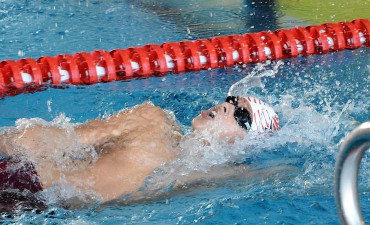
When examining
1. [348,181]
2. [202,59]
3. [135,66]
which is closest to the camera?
[348,181]

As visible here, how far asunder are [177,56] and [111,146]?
1.67 metres

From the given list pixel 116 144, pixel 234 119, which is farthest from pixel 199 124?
pixel 116 144

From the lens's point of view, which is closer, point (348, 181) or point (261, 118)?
point (348, 181)

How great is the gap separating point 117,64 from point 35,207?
1.83m

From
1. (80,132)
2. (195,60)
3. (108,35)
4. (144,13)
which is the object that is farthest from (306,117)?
(144,13)

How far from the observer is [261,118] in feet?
8.93

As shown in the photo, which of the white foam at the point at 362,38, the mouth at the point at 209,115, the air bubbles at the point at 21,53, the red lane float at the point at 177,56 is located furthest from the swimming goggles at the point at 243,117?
the air bubbles at the point at 21,53

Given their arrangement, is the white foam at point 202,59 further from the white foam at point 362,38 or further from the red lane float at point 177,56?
the white foam at point 362,38

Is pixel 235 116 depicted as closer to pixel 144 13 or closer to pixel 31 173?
pixel 31 173

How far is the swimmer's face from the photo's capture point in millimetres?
2623

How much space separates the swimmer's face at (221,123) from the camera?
2.62 meters

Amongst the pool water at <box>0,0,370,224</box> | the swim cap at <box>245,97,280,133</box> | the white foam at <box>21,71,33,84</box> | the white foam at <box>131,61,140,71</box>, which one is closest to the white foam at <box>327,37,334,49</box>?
the pool water at <box>0,0,370,224</box>

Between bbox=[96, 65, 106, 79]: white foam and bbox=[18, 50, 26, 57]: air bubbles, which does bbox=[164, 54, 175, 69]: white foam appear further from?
bbox=[18, 50, 26, 57]: air bubbles

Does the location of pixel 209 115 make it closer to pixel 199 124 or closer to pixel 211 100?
pixel 199 124
